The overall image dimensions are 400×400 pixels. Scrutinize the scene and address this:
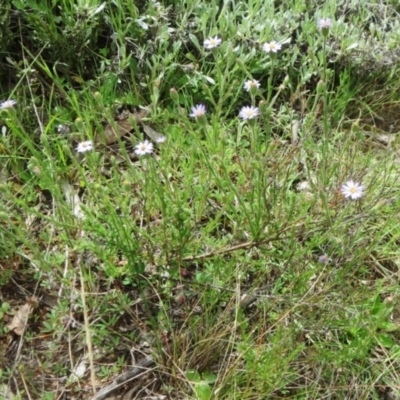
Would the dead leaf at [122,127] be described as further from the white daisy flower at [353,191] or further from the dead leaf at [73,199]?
the white daisy flower at [353,191]

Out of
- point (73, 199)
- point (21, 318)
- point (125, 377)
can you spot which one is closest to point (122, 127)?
point (73, 199)

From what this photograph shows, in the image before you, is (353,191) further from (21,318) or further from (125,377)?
(21,318)

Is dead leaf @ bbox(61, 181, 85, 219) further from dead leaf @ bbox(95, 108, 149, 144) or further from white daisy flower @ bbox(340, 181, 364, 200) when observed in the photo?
white daisy flower @ bbox(340, 181, 364, 200)

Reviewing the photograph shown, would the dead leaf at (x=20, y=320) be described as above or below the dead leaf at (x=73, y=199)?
below

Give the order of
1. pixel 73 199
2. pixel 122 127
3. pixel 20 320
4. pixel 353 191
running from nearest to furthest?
1. pixel 353 191
2. pixel 20 320
3. pixel 73 199
4. pixel 122 127

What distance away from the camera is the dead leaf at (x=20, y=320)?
1760 millimetres

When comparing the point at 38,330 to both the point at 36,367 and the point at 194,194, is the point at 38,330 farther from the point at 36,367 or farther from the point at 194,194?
the point at 194,194

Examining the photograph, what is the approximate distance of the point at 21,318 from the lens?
1.78m

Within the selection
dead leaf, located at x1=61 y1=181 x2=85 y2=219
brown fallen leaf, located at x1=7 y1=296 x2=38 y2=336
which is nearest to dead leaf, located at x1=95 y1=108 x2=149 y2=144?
dead leaf, located at x1=61 y1=181 x2=85 y2=219

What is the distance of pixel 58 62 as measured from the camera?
7.41 feet

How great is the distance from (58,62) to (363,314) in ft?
4.74

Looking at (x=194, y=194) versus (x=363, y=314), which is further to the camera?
(x=194, y=194)

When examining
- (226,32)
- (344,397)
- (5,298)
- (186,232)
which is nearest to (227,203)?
(186,232)

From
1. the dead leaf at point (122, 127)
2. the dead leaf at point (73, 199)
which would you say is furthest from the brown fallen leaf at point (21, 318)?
the dead leaf at point (122, 127)
